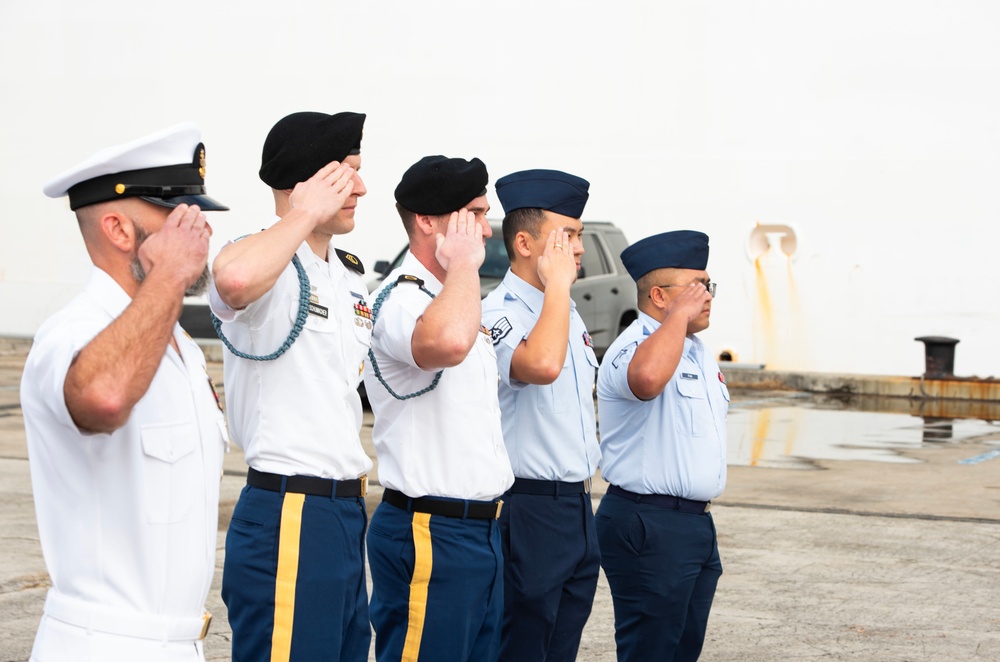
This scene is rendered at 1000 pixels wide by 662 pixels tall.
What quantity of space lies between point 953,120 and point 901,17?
5.16ft

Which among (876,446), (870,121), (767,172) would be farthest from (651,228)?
(876,446)

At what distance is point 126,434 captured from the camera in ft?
6.99

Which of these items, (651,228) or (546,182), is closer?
(546,182)

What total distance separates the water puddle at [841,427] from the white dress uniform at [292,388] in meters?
7.23

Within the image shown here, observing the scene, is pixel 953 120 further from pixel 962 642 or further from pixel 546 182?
pixel 546 182

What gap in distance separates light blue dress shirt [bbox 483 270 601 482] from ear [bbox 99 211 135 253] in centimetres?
152

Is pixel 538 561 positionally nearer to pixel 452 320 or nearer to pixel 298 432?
pixel 452 320

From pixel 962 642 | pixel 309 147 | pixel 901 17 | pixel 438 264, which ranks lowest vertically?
pixel 962 642

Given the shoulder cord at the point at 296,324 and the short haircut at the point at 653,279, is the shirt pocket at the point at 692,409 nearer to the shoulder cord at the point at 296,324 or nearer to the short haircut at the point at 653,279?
the short haircut at the point at 653,279

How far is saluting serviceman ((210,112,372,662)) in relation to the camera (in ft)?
8.97

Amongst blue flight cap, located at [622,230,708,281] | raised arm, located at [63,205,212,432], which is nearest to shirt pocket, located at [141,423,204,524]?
raised arm, located at [63,205,212,432]

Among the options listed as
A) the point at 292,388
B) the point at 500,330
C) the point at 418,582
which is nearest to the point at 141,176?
the point at 292,388

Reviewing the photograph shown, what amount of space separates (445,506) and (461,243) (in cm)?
67

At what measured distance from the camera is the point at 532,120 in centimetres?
1844
